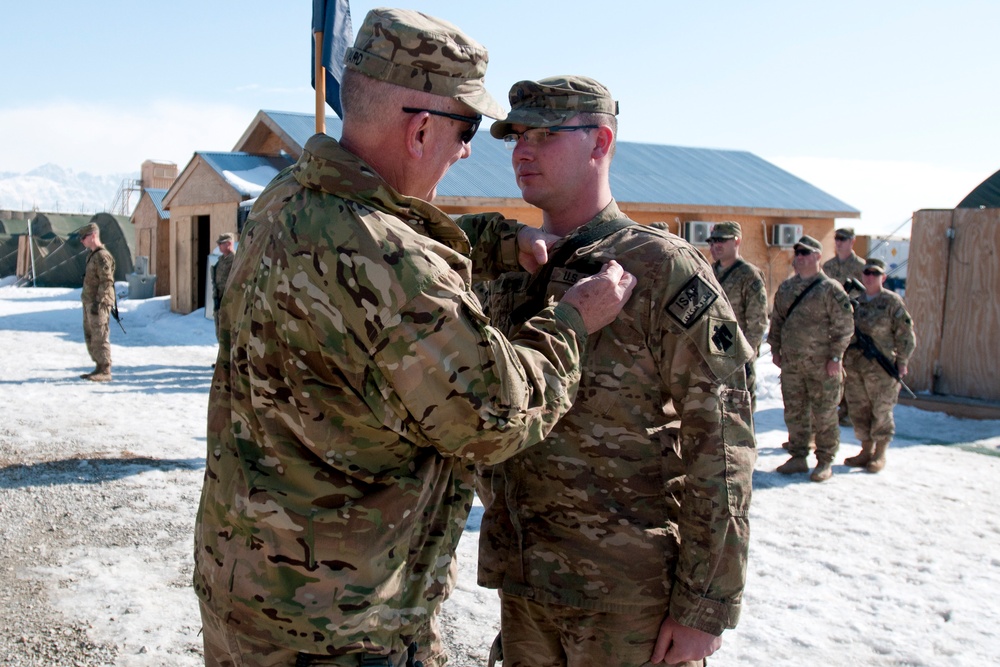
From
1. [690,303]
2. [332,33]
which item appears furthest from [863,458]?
[690,303]

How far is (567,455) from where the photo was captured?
229cm

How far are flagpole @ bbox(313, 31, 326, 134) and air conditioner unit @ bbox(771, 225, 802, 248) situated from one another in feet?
50.3

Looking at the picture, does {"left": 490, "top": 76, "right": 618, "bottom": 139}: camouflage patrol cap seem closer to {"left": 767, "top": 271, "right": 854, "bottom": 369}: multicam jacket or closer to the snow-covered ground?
the snow-covered ground

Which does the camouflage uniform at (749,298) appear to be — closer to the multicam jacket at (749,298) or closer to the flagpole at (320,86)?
the multicam jacket at (749,298)

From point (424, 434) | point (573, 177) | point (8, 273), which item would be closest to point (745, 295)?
point (573, 177)

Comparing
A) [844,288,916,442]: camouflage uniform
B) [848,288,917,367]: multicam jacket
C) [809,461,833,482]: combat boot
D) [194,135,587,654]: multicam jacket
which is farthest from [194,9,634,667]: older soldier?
[848,288,917,367]: multicam jacket

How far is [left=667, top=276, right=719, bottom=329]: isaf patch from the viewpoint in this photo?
84.7 inches

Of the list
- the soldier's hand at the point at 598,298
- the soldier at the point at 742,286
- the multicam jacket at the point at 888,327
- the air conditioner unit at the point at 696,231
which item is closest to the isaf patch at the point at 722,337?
the soldier's hand at the point at 598,298

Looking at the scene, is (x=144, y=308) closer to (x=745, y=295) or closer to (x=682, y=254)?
(x=745, y=295)

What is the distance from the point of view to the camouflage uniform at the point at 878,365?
814 cm

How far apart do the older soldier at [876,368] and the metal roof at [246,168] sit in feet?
38.8

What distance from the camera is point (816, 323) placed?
7871 millimetres

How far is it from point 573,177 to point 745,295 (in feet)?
19.8

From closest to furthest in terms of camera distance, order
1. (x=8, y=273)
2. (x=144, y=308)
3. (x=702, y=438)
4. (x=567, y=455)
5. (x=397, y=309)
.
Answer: (x=397, y=309), (x=702, y=438), (x=567, y=455), (x=144, y=308), (x=8, y=273)
